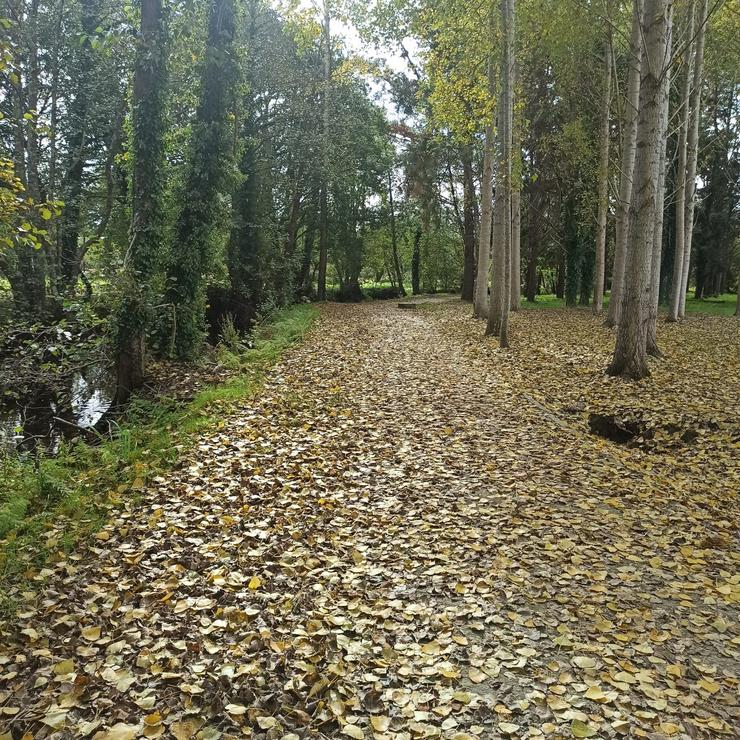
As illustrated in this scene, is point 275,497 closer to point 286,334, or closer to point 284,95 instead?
point 286,334

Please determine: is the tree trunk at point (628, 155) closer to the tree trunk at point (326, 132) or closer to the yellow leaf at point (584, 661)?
the yellow leaf at point (584, 661)

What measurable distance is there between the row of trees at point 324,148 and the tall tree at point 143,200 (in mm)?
40

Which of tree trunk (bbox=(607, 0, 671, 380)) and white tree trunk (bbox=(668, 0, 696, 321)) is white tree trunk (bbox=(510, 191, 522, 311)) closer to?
white tree trunk (bbox=(668, 0, 696, 321))

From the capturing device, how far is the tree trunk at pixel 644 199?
8.60 m

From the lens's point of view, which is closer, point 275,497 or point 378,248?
point 275,497

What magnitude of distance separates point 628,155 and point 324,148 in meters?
13.3

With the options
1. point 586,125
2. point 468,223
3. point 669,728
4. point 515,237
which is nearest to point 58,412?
point 669,728

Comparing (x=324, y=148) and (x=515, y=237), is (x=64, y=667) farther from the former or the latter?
(x=324, y=148)

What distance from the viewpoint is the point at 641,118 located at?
29.0 ft

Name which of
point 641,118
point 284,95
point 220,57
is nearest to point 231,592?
point 641,118

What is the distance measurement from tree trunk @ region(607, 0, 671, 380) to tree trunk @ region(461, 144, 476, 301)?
603 inches

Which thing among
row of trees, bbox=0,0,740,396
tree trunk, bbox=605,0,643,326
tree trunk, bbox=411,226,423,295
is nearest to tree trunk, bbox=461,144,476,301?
row of trees, bbox=0,0,740,396

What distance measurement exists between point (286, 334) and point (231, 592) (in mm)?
11477

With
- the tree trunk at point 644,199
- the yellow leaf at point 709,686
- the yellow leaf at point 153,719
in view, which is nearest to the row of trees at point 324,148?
the tree trunk at point 644,199
